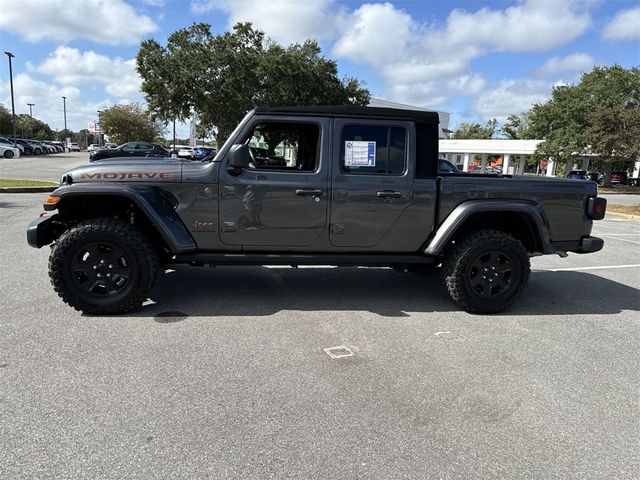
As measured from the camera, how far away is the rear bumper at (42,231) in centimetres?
431

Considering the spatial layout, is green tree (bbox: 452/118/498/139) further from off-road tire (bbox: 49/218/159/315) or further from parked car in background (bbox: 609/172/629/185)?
off-road tire (bbox: 49/218/159/315)

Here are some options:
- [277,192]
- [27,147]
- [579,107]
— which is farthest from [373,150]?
[27,147]

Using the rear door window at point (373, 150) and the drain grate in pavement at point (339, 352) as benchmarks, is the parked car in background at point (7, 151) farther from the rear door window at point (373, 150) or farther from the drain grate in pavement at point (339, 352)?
the drain grate in pavement at point (339, 352)

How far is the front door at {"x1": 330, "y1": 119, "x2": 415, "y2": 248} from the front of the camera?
4.48m

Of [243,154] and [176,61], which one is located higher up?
[176,61]

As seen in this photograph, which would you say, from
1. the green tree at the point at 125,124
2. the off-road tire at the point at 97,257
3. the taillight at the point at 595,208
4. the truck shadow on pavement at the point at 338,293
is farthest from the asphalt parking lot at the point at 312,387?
the green tree at the point at 125,124

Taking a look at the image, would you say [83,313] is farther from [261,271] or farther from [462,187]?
[462,187]

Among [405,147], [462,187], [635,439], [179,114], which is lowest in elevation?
[635,439]

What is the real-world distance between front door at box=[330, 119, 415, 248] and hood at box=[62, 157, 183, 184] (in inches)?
60.2

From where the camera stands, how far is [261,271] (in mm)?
6043

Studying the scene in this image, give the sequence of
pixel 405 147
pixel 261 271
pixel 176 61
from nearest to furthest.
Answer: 1. pixel 405 147
2. pixel 261 271
3. pixel 176 61

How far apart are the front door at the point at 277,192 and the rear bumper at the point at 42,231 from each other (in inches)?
64.6

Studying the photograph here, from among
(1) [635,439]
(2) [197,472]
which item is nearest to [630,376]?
(1) [635,439]

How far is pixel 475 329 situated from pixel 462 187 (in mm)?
1393
